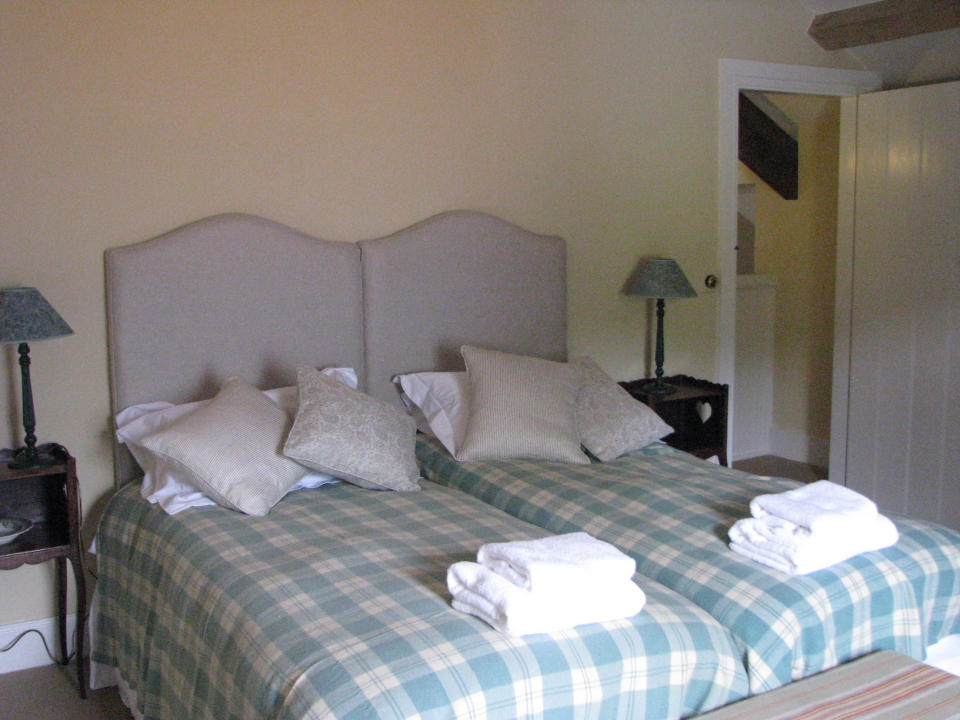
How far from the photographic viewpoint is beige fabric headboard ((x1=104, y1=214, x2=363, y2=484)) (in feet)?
9.34

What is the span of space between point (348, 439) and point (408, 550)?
0.58m

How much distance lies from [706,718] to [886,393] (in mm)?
2923

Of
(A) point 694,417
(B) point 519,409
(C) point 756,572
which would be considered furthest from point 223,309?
(A) point 694,417

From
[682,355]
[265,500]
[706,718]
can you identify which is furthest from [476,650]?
[682,355]

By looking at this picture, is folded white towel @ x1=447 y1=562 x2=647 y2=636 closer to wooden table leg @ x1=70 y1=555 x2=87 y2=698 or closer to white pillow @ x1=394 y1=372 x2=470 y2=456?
white pillow @ x1=394 y1=372 x2=470 y2=456

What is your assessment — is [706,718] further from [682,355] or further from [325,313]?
[682,355]

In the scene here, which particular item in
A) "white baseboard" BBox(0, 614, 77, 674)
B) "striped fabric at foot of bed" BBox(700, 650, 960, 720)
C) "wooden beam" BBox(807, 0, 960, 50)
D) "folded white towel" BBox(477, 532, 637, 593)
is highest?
"wooden beam" BBox(807, 0, 960, 50)

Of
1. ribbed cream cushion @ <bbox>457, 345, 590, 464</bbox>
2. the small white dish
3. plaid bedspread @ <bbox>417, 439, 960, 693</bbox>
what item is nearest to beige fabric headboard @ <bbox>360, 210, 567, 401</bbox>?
ribbed cream cushion @ <bbox>457, 345, 590, 464</bbox>

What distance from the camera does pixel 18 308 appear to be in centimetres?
250

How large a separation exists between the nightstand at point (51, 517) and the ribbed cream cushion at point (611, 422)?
5.11 feet

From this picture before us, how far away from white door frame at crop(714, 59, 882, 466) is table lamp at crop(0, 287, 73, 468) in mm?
2729

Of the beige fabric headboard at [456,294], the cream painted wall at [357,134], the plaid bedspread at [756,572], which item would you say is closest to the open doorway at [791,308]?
the cream painted wall at [357,134]

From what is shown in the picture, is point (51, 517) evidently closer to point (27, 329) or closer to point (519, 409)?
point (27, 329)

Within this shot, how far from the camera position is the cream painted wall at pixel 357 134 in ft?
9.12
